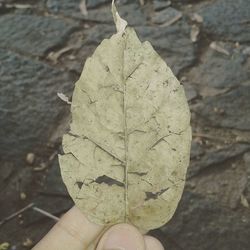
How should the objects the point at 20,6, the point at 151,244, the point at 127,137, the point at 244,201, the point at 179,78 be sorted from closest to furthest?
the point at 127,137, the point at 151,244, the point at 244,201, the point at 179,78, the point at 20,6

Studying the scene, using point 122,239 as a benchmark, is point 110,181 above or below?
above

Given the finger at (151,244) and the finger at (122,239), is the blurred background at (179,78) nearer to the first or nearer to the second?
the finger at (151,244)

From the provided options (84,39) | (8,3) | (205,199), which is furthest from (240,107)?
(8,3)

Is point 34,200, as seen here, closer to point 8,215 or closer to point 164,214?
point 8,215

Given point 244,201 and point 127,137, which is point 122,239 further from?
point 244,201

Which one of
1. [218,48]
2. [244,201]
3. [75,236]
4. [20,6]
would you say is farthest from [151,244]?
[20,6]

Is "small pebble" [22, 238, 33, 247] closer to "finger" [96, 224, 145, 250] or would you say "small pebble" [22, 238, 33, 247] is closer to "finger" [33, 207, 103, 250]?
"finger" [33, 207, 103, 250]
